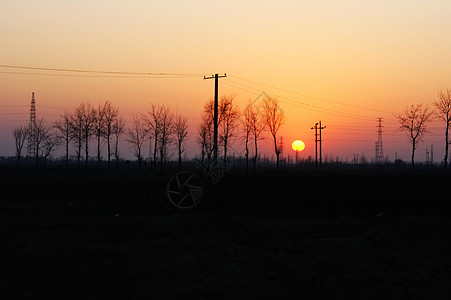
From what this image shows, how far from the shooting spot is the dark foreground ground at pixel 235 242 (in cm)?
905

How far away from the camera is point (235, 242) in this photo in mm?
14422

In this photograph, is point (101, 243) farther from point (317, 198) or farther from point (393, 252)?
point (317, 198)

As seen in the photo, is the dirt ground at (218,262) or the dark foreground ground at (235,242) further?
the dark foreground ground at (235,242)

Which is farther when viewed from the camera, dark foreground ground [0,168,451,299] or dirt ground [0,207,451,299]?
dark foreground ground [0,168,451,299]

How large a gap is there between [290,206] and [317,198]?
1.62m

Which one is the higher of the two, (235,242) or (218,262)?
(218,262)

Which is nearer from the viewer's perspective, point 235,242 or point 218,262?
point 218,262

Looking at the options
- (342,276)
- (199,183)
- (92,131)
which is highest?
(92,131)

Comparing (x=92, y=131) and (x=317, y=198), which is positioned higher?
(x=92, y=131)

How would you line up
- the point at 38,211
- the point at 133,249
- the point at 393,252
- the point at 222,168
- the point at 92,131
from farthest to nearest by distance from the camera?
the point at 92,131 → the point at 222,168 → the point at 38,211 → the point at 393,252 → the point at 133,249

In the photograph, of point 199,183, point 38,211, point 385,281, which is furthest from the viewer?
point 199,183

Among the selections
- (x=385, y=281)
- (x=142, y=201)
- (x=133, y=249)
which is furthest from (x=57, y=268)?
(x=142, y=201)

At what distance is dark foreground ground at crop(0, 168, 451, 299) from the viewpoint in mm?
9047

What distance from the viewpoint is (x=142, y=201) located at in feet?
77.1
